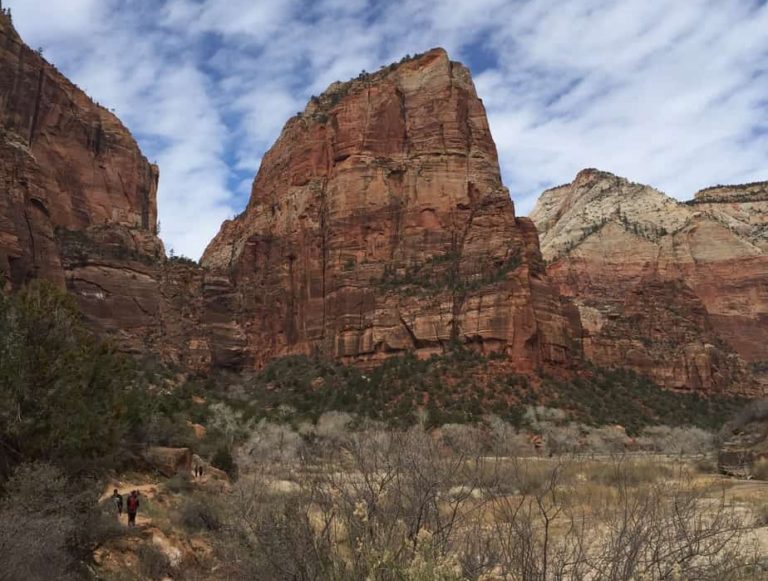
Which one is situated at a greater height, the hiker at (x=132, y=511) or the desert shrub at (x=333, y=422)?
the desert shrub at (x=333, y=422)

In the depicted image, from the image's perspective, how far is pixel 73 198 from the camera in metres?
67.6

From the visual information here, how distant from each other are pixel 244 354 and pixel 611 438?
3778 cm

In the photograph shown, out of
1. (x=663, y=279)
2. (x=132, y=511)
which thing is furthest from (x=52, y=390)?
(x=663, y=279)

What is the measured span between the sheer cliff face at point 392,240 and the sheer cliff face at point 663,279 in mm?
17840

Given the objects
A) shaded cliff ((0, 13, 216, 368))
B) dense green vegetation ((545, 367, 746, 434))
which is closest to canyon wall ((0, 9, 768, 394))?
shaded cliff ((0, 13, 216, 368))

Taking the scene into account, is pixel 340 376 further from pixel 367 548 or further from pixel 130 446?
pixel 367 548

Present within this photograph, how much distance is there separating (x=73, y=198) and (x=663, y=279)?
6812 cm

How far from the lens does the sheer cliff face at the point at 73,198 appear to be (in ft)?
171

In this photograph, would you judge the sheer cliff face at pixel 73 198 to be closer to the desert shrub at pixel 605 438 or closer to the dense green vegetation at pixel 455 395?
the dense green vegetation at pixel 455 395

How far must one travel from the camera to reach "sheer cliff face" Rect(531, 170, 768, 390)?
73688mm

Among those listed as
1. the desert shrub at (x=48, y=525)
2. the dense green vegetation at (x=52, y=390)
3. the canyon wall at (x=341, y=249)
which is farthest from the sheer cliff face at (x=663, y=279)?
the desert shrub at (x=48, y=525)

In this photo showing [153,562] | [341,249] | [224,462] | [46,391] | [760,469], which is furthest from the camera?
[341,249]

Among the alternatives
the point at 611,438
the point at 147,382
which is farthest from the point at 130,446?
the point at 611,438

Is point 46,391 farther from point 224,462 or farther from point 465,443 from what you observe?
point 224,462
